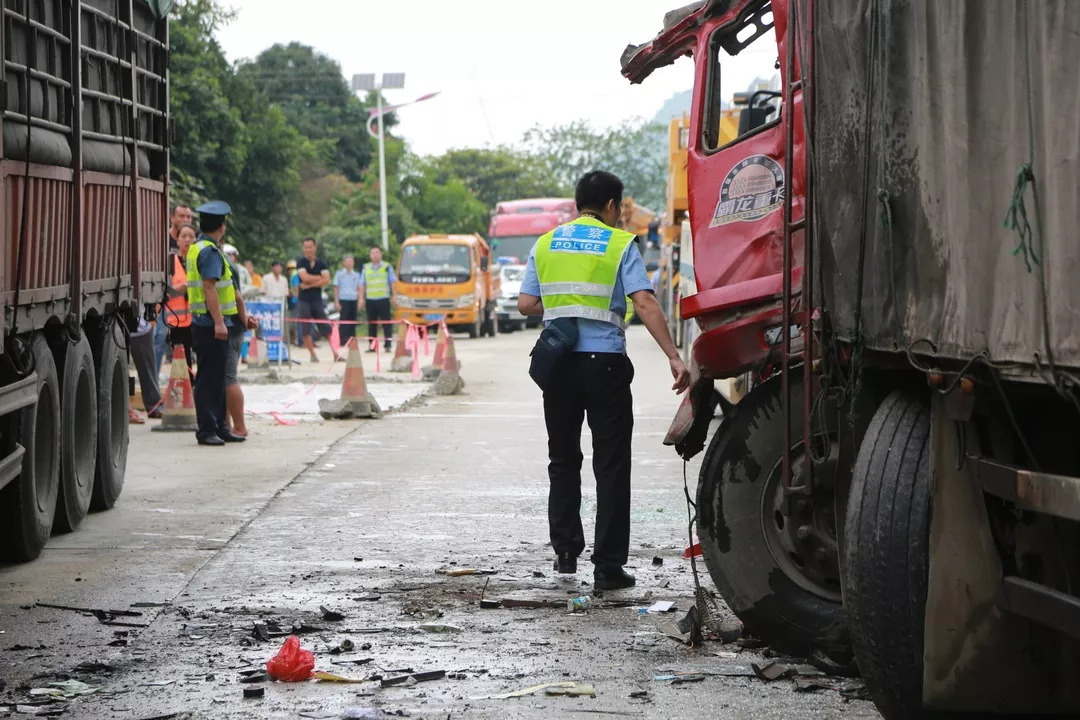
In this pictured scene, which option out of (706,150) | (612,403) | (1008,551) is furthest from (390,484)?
(1008,551)

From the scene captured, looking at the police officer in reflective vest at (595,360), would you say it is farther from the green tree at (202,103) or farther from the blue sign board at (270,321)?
the green tree at (202,103)

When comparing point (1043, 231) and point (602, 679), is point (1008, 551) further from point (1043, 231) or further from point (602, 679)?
point (602, 679)

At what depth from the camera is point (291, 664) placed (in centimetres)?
581

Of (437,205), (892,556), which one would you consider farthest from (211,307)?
(437,205)

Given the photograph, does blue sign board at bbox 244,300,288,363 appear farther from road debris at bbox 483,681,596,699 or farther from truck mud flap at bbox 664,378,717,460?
road debris at bbox 483,681,596,699

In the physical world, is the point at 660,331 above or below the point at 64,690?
A: above

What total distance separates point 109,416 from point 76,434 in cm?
53

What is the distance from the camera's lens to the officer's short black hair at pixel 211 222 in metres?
13.0

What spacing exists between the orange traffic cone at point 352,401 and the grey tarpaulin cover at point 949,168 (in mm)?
11454

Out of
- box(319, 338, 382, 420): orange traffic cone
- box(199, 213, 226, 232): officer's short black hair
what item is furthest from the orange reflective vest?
box(199, 213, 226, 232): officer's short black hair

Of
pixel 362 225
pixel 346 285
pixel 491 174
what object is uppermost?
pixel 491 174

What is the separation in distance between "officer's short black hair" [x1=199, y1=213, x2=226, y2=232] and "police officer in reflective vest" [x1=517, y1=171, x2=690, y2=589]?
5.65m

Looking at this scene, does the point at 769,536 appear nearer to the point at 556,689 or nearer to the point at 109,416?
the point at 556,689

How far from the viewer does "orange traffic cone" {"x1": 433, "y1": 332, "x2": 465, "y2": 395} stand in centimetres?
1998
